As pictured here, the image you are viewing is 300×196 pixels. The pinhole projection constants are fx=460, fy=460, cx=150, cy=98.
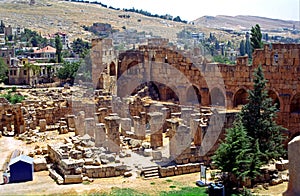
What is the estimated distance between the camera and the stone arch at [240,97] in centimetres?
2854

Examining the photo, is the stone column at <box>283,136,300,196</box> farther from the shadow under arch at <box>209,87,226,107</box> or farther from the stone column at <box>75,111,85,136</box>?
the shadow under arch at <box>209,87,226,107</box>

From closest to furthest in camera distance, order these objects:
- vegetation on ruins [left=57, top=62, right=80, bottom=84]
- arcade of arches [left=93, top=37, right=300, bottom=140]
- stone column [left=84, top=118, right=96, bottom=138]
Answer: stone column [left=84, top=118, right=96, bottom=138] < arcade of arches [left=93, top=37, right=300, bottom=140] < vegetation on ruins [left=57, top=62, right=80, bottom=84]

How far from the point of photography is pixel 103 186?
17344mm

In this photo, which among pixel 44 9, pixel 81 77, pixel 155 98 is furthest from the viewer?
pixel 44 9

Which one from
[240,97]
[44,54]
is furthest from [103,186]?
[44,54]

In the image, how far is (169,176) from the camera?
18719mm

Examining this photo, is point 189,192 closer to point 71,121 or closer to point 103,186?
point 103,186

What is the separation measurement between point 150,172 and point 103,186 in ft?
7.58

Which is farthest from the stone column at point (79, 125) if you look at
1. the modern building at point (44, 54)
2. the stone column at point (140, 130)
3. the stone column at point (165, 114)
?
the modern building at point (44, 54)

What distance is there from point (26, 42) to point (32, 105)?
9596 centimetres

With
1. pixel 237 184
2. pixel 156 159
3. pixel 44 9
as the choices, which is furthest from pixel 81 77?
pixel 44 9

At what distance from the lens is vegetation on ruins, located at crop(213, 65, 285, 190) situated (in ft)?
55.6

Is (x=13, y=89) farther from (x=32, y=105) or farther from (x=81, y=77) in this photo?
(x=32, y=105)

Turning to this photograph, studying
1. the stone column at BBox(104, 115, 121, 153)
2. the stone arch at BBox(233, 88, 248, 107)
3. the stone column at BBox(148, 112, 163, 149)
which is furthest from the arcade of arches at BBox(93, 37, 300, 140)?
the stone column at BBox(104, 115, 121, 153)
